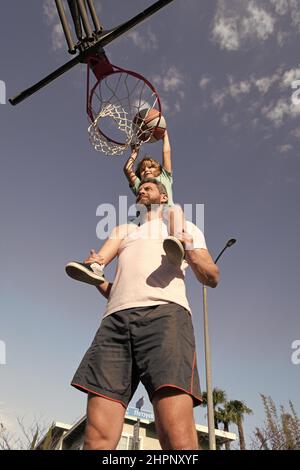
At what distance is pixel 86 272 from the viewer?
2764 mm

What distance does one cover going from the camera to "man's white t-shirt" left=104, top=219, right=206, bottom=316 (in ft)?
8.68

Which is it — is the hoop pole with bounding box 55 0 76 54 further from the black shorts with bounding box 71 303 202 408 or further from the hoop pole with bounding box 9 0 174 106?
the black shorts with bounding box 71 303 202 408

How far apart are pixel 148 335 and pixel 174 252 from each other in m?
0.57

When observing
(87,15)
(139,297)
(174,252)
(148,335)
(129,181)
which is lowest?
(148,335)

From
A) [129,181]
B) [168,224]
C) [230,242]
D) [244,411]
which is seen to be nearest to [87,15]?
[129,181]

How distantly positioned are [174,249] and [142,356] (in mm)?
708

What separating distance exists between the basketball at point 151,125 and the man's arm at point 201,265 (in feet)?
8.87

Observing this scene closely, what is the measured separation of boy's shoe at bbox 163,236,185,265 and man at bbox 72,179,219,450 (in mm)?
105

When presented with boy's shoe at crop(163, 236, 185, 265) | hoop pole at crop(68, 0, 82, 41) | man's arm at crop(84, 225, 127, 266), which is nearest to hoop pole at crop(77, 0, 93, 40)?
hoop pole at crop(68, 0, 82, 41)

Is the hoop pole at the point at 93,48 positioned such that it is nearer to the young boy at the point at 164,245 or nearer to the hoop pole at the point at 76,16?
the hoop pole at the point at 76,16

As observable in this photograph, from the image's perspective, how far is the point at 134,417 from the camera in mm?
16250

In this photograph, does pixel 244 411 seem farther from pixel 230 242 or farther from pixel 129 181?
pixel 129 181

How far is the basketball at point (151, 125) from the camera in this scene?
514 centimetres

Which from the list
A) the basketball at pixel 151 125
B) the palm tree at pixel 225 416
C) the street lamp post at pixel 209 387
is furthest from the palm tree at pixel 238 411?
the basketball at pixel 151 125
